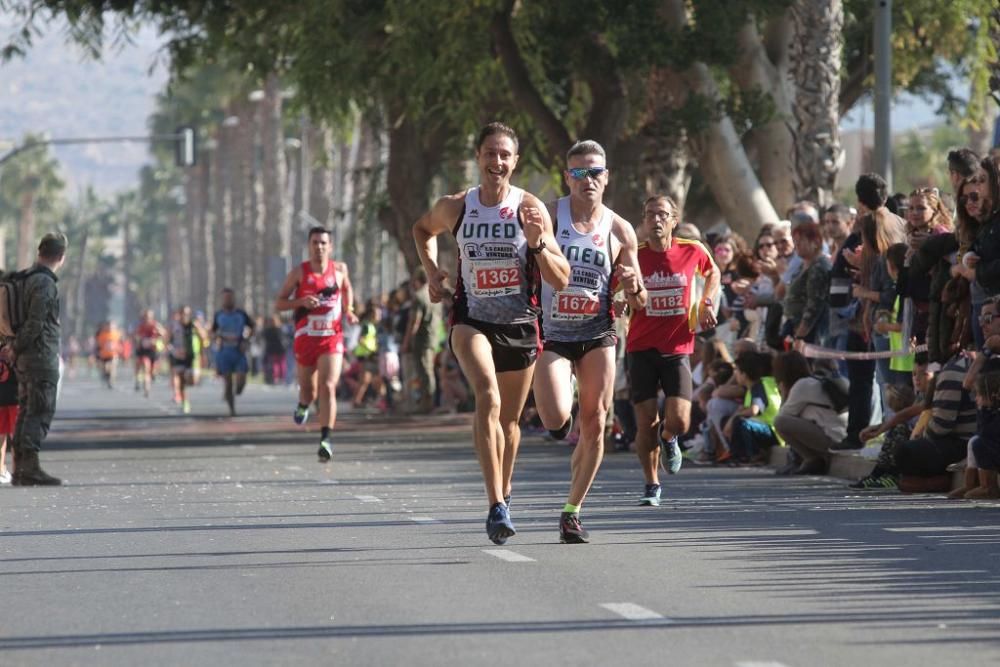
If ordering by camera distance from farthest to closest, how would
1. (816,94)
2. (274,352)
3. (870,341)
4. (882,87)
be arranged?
(274,352) < (816,94) < (882,87) < (870,341)

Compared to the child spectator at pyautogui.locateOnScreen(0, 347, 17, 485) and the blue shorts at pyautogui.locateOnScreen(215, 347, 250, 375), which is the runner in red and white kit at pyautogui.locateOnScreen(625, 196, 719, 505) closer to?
the child spectator at pyautogui.locateOnScreen(0, 347, 17, 485)

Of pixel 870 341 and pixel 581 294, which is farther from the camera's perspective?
pixel 870 341

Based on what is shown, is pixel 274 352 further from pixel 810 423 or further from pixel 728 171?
pixel 810 423

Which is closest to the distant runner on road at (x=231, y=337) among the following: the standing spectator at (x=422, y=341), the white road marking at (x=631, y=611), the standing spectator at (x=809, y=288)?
the standing spectator at (x=422, y=341)

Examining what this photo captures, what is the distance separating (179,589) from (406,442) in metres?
15.3

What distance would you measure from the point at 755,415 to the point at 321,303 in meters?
4.20

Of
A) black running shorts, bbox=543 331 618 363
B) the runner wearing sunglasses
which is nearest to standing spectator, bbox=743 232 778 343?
the runner wearing sunglasses

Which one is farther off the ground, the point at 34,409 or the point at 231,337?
the point at 231,337

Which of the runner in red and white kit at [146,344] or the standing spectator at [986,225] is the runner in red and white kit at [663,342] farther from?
the runner in red and white kit at [146,344]

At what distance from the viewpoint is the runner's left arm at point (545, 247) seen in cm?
1127

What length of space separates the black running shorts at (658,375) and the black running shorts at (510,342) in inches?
105

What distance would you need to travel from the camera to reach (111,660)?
26.1ft

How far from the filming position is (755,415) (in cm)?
1988

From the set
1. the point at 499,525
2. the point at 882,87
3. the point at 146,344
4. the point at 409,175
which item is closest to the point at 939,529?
the point at 499,525
